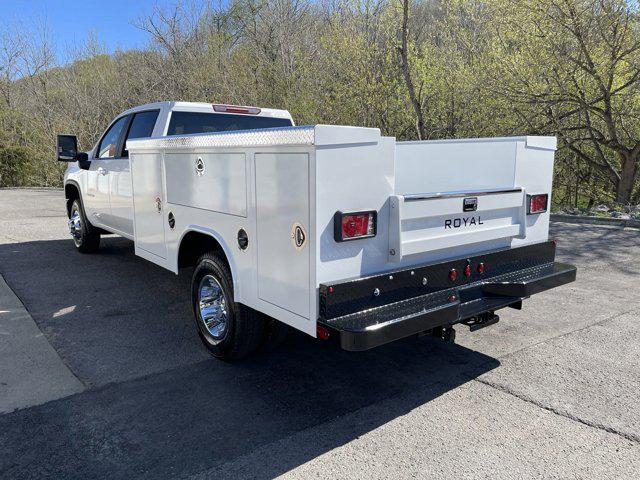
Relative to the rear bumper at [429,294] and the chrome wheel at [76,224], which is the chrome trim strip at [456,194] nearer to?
the rear bumper at [429,294]

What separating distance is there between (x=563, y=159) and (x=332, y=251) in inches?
→ 694

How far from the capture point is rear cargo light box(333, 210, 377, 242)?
2.91 meters

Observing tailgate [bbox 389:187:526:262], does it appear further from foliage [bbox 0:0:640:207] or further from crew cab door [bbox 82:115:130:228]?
foliage [bbox 0:0:640:207]

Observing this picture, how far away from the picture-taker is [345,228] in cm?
295

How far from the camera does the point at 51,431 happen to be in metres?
3.10

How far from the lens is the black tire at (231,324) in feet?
12.3

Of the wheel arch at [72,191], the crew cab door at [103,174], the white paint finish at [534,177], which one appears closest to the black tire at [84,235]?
the wheel arch at [72,191]

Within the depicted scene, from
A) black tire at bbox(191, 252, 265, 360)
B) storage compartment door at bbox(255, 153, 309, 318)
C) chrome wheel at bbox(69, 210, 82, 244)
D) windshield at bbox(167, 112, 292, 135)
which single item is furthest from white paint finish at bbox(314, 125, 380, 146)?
chrome wheel at bbox(69, 210, 82, 244)

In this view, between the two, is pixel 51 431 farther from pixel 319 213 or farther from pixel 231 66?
pixel 231 66

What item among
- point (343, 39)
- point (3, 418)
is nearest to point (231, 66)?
point (343, 39)

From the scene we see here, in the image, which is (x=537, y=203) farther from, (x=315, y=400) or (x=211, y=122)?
(x=211, y=122)

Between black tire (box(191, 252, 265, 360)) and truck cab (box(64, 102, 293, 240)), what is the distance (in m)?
2.03

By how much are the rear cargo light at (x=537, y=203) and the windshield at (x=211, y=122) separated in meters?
2.87

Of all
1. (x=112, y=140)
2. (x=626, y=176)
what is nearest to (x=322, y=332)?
(x=112, y=140)
